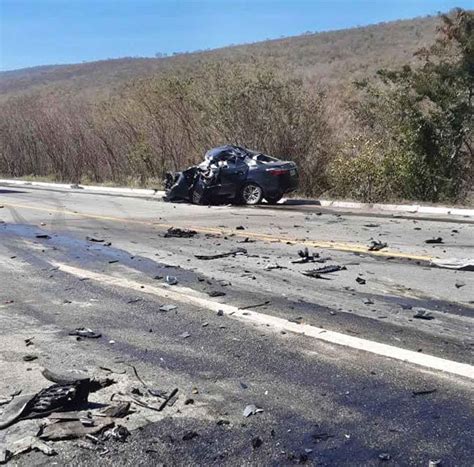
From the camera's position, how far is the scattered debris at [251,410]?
394 centimetres

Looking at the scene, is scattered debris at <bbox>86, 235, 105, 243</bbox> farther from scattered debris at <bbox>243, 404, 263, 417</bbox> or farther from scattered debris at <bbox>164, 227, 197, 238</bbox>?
scattered debris at <bbox>243, 404, 263, 417</bbox>

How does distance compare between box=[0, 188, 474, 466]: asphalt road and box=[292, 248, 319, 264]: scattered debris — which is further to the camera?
box=[292, 248, 319, 264]: scattered debris

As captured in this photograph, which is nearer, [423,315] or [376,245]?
[423,315]

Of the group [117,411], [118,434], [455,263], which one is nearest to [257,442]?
[118,434]

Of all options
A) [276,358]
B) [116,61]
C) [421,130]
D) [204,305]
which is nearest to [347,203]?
[421,130]

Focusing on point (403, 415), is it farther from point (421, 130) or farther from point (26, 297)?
point (421, 130)

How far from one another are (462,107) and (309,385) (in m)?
13.0

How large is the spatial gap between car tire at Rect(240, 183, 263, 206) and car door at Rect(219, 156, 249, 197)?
184 millimetres

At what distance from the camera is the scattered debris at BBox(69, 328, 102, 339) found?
18.4 ft

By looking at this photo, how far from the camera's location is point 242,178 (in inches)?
671

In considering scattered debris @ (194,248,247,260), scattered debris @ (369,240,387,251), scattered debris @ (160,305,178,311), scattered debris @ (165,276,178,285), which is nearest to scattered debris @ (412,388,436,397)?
scattered debris @ (160,305,178,311)

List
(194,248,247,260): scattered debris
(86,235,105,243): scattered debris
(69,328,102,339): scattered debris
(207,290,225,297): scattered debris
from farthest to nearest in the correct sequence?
1. (86,235,105,243): scattered debris
2. (194,248,247,260): scattered debris
3. (207,290,225,297): scattered debris
4. (69,328,102,339): scattered debris

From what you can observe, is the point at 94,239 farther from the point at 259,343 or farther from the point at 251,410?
the point at 251,410

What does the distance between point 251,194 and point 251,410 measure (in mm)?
13392
